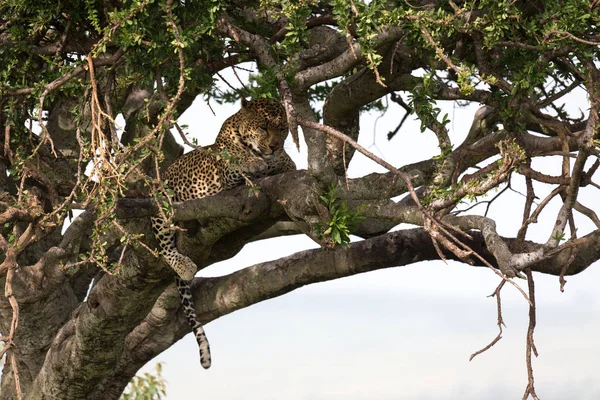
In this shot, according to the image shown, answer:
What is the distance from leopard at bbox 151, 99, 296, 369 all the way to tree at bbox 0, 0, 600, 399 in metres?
0.20

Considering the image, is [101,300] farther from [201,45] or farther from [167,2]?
[167,2]

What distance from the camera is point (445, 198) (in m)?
6.02

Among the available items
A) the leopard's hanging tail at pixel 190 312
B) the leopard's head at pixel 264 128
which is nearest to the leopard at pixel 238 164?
the leopard's head at pixel 264 128

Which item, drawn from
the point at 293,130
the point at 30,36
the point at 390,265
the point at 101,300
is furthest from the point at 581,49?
the point at 101,300

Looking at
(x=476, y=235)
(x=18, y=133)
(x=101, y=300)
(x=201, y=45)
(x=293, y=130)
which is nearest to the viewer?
(x=293, y=130)

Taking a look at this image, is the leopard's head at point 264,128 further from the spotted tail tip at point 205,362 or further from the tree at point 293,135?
the spotted tail tip at point 205,362

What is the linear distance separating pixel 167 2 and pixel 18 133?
6.83 feet

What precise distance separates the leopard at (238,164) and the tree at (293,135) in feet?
0.65

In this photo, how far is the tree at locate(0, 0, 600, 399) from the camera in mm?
6121

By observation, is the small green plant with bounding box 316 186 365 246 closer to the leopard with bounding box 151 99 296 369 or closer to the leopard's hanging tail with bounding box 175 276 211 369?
the leopard with bounding box 151 99 296 369

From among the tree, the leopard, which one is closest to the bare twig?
the tree

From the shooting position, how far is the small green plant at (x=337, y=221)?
20.6 ft

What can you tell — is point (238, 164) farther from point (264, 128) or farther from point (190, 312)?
point (190, 312)

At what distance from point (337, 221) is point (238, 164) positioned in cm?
207
